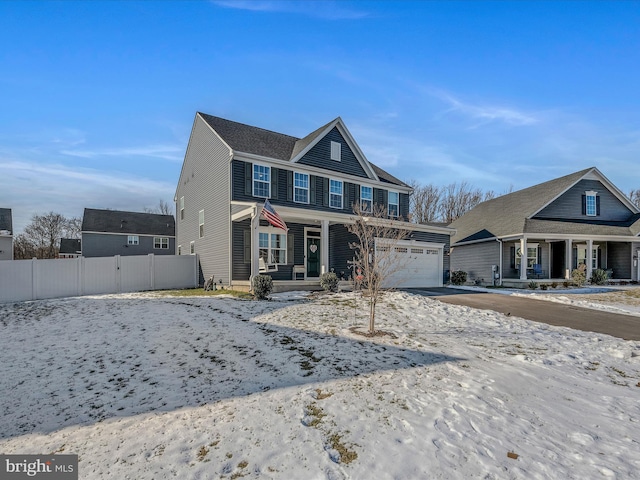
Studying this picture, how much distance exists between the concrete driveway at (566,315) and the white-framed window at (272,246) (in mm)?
7284

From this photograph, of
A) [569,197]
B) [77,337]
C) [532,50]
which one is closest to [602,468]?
[77,337]

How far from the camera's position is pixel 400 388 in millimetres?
4203

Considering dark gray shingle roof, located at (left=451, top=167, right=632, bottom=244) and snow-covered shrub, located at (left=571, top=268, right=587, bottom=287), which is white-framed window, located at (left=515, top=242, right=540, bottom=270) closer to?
dark gray shingle roof, located at (left=451, top=167, right=632, bottom=244)

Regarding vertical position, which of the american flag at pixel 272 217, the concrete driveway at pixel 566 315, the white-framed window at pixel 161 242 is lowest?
the concrete driveway at pixel 566 315

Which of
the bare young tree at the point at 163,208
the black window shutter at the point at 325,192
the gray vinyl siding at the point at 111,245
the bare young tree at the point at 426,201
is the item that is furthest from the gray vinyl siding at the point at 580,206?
the bare young tree at the point at 163,208

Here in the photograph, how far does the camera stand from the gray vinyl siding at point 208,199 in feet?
49.6

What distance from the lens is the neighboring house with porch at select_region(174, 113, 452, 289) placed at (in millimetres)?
14594

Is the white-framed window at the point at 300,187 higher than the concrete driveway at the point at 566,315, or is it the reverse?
the white-framed window at the point at 300,187

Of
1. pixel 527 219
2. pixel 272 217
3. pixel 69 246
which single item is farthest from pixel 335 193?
pixel 69 246

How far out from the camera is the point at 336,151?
18125mm

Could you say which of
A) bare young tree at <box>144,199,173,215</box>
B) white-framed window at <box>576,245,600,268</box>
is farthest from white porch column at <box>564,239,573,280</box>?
bare young tree at <box>144,199,173,215</box>

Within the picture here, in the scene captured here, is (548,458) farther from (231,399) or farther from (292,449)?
(231,399)

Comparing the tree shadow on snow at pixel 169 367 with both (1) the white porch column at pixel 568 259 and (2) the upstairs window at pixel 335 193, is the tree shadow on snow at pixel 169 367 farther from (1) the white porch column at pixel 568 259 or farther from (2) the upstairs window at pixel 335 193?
(1) the white porch column at pixel 568 259

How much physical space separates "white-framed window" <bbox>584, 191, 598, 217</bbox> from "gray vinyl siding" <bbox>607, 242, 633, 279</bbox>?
2.28m
